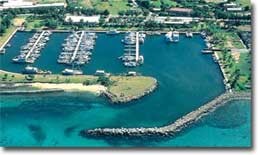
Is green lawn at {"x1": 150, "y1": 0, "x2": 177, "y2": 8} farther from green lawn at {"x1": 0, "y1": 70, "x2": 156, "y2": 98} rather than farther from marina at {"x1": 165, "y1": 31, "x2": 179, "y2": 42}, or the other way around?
green lawn at {"x1": 0, "y1": 70, "x2": 156, "y2": 98}

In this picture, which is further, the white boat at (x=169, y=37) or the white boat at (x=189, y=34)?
the white boat at (x=189, y=34)

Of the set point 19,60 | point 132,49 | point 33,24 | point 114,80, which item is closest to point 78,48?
point 132,49

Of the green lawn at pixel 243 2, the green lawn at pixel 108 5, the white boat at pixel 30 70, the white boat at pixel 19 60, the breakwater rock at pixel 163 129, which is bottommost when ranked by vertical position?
the breakwater rock at pixel 163 129

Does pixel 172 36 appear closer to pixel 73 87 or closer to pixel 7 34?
pixel 73 87

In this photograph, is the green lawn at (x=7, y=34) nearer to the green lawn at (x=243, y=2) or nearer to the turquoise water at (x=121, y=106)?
the turquoise water at (x=121, y=106)

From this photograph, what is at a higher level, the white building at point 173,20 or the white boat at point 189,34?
the white building at point 173,20

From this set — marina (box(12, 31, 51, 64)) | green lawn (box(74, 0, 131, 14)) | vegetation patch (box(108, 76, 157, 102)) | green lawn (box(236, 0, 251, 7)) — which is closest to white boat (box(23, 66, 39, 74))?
marina (box(12, 31, 51, 64))

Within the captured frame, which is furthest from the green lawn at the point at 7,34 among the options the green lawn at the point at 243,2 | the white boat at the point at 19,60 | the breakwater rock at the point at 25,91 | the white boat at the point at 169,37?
the green lawn at the point at 243,2

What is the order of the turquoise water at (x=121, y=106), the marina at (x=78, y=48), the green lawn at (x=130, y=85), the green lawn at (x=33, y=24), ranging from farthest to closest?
the green lawn at (x=33, y=24) → the marina at (x=78, y=48) → the green lawn at (x=130, y=85) → the turquoise water at (x=121, y=106)
